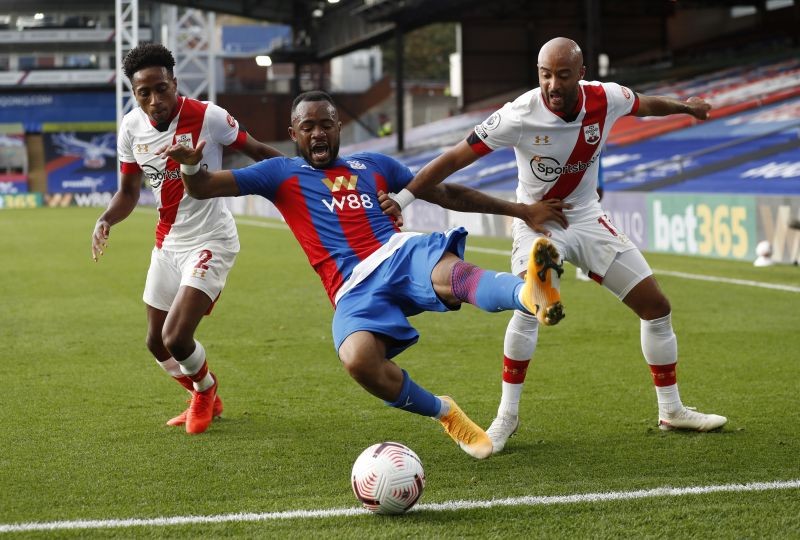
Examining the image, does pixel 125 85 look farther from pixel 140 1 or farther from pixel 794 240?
pixel 794 240

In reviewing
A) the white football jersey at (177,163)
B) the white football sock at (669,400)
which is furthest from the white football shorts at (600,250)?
the white football jersey at (177,163)

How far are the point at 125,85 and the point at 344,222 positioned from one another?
4190 centimetres

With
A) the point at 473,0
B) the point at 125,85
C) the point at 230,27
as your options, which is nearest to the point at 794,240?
A: the point at 473,0

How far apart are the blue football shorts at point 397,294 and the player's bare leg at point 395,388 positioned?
7 cm

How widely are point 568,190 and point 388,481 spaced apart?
2.13 metres

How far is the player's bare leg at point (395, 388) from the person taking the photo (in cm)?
472

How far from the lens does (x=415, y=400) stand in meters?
4.89

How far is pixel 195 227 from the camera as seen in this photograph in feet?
20.6

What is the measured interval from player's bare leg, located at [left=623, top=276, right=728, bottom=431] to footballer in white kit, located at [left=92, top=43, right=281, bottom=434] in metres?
2.11

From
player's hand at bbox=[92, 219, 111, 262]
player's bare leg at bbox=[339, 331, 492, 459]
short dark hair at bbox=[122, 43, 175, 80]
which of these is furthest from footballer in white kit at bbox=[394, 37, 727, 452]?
player's hand at bbox=[92, 219, 111, 262]

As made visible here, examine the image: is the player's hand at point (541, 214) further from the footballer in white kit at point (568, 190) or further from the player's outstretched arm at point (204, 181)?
the player's outstretched arm at point (204, 181)

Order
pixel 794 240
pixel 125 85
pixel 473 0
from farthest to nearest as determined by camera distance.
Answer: pixel 125 85 < pixel 473 0 < pixel 794 240

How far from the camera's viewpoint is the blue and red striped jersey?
512cm

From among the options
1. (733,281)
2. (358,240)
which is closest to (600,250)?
(358,240)
